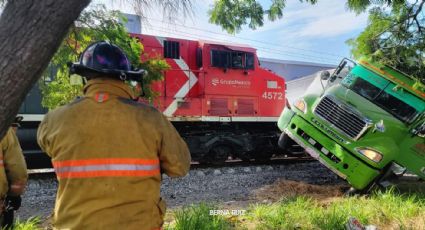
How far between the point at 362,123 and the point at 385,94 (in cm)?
108

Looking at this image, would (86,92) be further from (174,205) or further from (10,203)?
(174,205)

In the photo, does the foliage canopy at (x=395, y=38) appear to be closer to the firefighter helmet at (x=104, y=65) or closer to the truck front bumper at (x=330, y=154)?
the truck front bumper at (x=330, y=154)

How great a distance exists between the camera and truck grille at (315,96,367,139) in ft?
24.4

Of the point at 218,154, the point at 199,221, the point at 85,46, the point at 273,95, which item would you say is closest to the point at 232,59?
the point at 273,95

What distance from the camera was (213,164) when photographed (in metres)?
11.3

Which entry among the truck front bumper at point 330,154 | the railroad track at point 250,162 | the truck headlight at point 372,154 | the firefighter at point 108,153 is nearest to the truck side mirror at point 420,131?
the truck headlight at point 372,154

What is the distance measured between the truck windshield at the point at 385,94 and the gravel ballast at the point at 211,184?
6.59 ft

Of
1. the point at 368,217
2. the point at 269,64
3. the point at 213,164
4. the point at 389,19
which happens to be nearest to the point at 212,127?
the point at 213,164

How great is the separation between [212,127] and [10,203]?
26.5 feet

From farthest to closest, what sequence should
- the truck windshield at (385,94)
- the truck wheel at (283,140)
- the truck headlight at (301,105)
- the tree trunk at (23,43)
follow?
the truck wheel at (283,140)
the truck headlight at (301,105)
the truck windshield at (385,94)
the tree trunk at (23,43)

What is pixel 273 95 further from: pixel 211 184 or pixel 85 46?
pixel 85 46

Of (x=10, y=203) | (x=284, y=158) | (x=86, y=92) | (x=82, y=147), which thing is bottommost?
(x=284, y=158)

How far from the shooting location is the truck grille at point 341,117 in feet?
24.4

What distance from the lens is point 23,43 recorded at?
203cm
